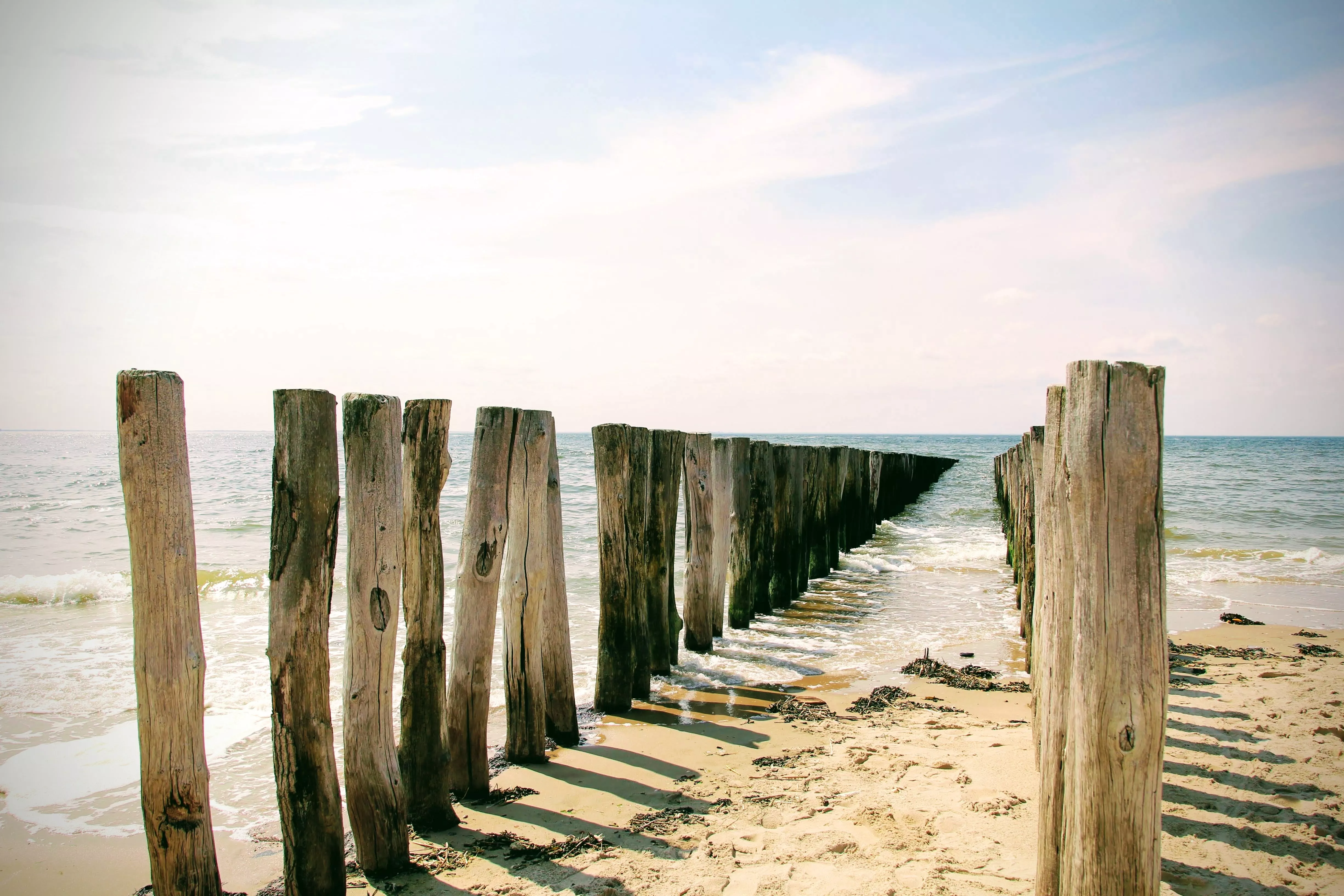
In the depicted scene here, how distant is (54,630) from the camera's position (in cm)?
789

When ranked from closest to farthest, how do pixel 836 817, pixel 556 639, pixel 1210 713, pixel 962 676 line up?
1. pixel 836 817
2. pixel 556 639
3. pixel 1210 713
4. pixel 962 676

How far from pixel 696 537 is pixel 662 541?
1.15 m

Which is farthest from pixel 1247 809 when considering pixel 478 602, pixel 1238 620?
pixel 1238 620

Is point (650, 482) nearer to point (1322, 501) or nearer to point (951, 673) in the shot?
point (951, 673)

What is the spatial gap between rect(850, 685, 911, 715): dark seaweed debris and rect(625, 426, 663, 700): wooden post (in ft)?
4.59

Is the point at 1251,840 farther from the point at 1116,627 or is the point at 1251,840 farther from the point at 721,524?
the point at 721,524

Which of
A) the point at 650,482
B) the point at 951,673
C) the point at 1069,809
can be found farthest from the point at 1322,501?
the point at 1069,809

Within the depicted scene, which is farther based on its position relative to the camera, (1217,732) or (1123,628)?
(1217,732)

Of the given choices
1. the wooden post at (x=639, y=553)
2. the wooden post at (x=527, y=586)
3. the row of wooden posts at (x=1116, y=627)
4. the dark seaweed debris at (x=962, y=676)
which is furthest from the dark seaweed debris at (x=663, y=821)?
the dark seaweed debris at (x=962, y=676)

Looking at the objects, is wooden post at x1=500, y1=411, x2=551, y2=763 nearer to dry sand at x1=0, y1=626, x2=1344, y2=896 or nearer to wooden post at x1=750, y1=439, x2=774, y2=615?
dry sand at x1=0, y1=626, x2=1344, y2=896

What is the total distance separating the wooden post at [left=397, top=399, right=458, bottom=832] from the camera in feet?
11.3

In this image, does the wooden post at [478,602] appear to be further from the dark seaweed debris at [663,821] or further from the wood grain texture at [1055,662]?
the wood grain texture at [1055,662]

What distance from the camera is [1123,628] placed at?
219 centimetres

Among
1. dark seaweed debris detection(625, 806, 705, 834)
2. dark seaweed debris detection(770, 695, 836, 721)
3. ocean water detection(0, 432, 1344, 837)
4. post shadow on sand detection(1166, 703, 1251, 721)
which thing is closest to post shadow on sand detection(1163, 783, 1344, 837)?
post shadow on sand detection(1166, 703, 1251, 721)
